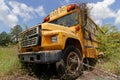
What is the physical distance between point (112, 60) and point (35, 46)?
4.77m

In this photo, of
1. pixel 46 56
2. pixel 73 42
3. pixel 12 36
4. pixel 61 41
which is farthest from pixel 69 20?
pixel 12 36

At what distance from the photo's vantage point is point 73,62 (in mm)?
6762

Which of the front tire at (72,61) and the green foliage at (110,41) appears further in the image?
the green foliage at (110,41)

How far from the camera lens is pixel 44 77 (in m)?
7.12

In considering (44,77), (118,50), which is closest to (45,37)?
(44,77)

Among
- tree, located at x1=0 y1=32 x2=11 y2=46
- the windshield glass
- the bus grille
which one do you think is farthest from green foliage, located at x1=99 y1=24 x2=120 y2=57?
tree, located at x1=0 y1=32 x2=11 y2=46

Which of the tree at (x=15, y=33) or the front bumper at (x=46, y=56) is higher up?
the tree at (x=15, y=33)

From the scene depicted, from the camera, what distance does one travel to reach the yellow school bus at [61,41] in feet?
20.2

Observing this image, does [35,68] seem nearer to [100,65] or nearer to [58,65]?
[58,65]

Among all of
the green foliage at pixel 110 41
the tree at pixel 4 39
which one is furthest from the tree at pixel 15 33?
the tree at pixel 4 39

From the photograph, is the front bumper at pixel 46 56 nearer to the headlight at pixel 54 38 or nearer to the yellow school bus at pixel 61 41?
the yellow school bus at pixel 61 41

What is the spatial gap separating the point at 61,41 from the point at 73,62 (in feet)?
3.07

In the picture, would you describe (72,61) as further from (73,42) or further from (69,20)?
(69,20)

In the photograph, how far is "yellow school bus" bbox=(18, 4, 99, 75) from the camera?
6172 mm
